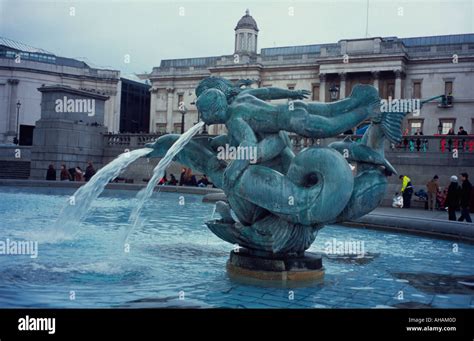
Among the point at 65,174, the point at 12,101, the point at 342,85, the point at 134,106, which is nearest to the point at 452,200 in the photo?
the point at 65,174

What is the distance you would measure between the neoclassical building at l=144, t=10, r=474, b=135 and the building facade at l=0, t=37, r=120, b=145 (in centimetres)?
988

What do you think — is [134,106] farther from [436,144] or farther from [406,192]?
[406,192]

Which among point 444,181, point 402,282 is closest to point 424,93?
point 444,181

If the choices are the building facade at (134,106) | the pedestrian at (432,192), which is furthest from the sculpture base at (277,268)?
the building facade at (134,106)

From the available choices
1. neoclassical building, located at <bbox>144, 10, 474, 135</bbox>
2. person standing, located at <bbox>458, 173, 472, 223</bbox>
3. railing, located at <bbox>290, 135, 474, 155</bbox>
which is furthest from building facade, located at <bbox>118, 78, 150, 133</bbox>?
person standing, located at <bbox>458, 173, 472, 223</bbox>

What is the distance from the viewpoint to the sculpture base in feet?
18.0

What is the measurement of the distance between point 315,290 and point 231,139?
189 centimetres

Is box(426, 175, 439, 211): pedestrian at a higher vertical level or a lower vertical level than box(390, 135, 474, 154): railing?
lower

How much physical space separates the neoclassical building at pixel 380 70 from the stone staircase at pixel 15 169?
98.8 ft

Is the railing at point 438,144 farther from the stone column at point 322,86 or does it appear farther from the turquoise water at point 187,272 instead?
the stone column at point 322,86

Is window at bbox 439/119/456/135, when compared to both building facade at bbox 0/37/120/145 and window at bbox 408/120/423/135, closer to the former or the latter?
window at bbox 408/120/423/135

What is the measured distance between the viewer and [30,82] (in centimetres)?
5559

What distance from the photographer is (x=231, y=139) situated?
230 inches
